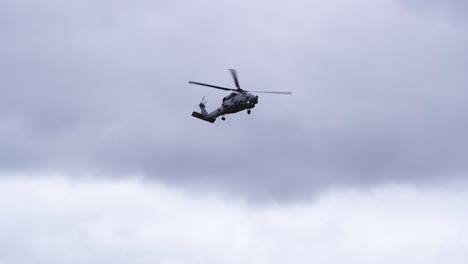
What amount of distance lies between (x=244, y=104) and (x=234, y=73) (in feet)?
29.0

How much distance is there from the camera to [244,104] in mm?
150875

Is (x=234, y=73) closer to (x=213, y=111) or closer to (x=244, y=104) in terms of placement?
(x=244, y=104)

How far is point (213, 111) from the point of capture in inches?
6481

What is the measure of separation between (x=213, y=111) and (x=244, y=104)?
14.9 m

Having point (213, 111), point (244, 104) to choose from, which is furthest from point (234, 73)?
point (213, 111)

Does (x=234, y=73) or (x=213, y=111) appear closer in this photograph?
(x=234, y=73)

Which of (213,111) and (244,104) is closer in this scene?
(244,104)

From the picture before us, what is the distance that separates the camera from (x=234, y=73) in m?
144

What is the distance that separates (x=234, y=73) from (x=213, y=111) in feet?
72.3
